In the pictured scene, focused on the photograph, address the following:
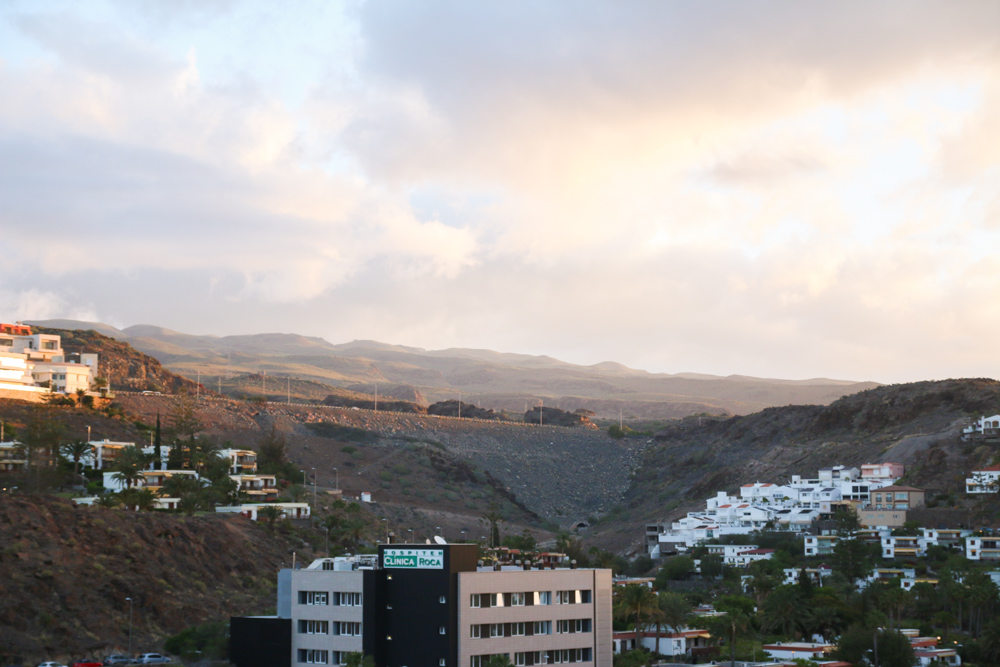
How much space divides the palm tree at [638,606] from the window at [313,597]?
67.6 feet

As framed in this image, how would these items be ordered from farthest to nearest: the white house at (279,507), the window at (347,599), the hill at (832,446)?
1. the hill at (832,446)
2. the white house at (279,507)
3. the window at (347,599)

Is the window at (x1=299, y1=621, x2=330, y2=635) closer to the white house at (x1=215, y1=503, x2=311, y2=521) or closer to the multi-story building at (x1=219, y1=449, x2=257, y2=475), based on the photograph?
the white house at (x1=215, y1=503, x2=311, y2=521)

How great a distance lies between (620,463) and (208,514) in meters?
97.0

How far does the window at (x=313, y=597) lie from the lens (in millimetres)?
56906

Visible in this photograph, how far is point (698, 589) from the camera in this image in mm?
96500

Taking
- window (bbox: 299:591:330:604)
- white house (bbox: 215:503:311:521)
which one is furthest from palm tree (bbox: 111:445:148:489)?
window (bbox: 299:591:330:604)

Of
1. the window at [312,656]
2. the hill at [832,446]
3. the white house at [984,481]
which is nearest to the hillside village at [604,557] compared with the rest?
the window at [312,656]

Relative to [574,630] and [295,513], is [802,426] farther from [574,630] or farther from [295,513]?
[574,630]

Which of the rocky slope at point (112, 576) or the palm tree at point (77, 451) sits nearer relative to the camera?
the rocky slope at point (112, 576)

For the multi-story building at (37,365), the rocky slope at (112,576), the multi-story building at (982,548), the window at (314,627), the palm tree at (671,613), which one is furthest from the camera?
the multi-story building at (37,365)

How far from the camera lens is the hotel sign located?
53969 millimetres

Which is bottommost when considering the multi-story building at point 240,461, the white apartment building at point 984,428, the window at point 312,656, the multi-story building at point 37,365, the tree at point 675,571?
the tree at point 675,571

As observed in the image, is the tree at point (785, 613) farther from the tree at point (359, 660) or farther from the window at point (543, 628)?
the tree at point (359, 660)

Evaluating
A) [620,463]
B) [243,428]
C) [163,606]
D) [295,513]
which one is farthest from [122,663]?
[620,463]
